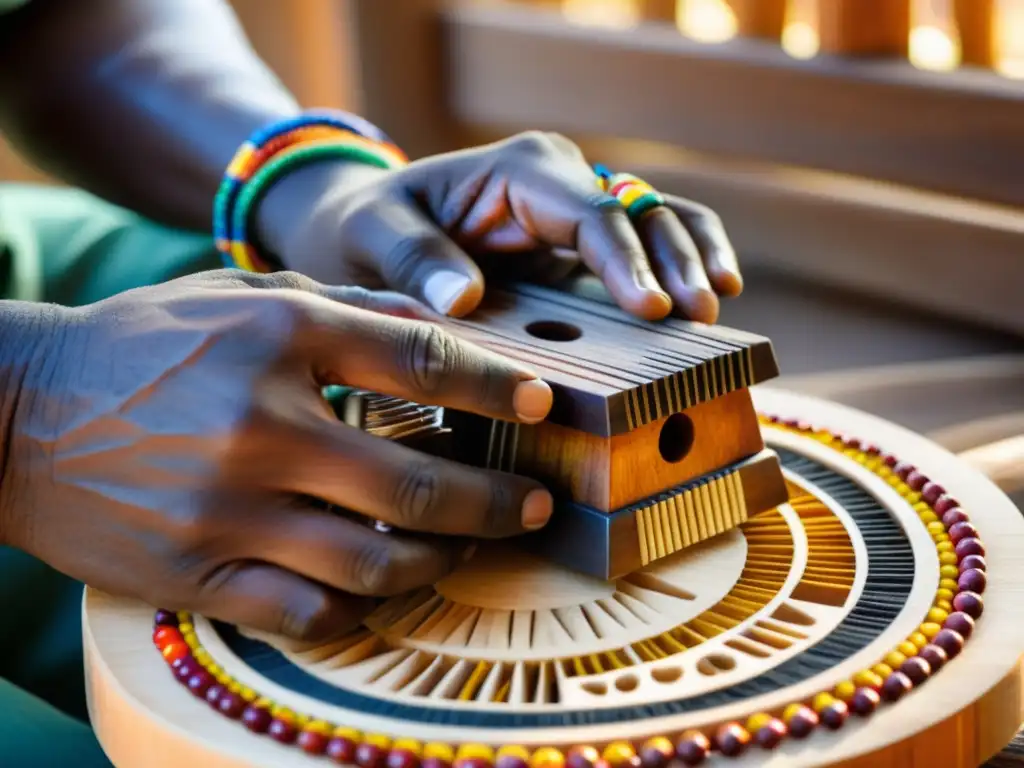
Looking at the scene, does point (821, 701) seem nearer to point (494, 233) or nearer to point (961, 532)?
point (961, 532)

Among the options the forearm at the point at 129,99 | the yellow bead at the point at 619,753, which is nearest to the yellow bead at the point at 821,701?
the yellow bead at the point at 619,753

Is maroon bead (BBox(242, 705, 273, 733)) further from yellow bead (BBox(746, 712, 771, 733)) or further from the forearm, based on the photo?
the forearm

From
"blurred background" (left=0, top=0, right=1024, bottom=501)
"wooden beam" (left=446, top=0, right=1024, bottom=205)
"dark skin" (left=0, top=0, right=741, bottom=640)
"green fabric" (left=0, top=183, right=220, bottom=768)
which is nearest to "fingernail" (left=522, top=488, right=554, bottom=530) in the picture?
"dark skin" (left=0, top=0, right=741, bottom=640)

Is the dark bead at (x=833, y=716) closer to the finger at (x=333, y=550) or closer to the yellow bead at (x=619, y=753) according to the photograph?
the yellow bead at (x=619, y=753)

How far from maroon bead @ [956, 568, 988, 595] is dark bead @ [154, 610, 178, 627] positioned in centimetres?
50

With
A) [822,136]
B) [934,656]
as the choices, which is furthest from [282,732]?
[822,136]

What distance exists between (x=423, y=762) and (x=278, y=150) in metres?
0.72

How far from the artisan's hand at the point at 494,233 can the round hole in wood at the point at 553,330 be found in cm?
4

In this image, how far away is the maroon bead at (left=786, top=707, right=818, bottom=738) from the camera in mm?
677

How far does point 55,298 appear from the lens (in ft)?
4.17

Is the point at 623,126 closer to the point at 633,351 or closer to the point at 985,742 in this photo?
the point at 633,351

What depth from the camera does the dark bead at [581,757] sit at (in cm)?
66

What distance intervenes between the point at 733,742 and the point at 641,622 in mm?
134

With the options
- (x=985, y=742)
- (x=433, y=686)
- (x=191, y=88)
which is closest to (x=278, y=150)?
(x=191, y=88)
